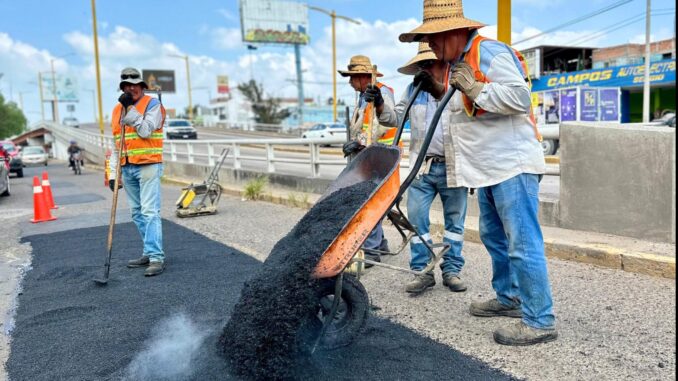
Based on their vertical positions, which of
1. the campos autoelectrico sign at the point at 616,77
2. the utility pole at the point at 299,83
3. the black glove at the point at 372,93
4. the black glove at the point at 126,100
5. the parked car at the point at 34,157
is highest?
the utility pole at the point at 299,83

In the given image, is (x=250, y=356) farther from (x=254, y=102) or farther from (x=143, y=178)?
(x=254, y=102)

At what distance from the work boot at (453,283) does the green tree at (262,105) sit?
5701cm

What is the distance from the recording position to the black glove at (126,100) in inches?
190

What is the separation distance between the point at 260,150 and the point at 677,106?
27784 mm

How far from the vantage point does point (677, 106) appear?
1.15 m

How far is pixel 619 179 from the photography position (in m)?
4.93

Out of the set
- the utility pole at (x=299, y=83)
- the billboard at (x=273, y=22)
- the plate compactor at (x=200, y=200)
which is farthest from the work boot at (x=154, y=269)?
the billboard at (x=273, y=22)

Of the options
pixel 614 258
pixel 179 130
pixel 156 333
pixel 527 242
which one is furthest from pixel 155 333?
pixel 179 130

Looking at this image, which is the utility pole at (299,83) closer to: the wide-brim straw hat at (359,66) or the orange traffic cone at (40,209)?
the orange traffic cone at (40,209)

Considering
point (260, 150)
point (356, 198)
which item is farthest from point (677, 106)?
point (260, 150)

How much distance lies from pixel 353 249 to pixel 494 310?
1.43m

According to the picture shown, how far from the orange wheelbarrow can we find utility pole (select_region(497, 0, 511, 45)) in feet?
8.69

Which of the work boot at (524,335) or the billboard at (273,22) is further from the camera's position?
the billboard at (273,22)

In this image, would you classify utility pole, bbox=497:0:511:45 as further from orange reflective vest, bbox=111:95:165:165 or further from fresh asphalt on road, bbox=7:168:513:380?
orange reflective vest, bbox=111:95:165:165
